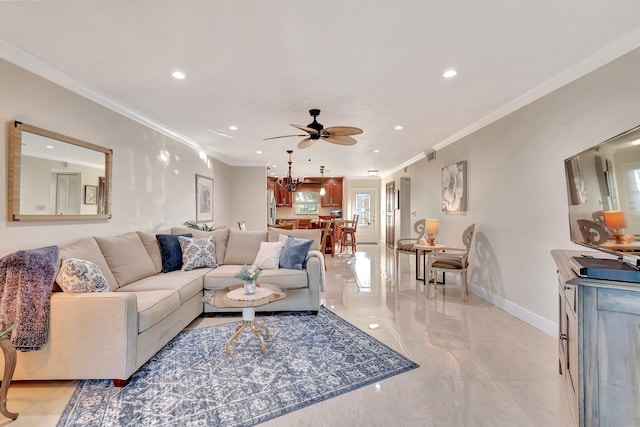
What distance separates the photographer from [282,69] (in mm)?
2533

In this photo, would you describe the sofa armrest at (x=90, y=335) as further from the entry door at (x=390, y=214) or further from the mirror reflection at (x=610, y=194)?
the entry door at (x=390, y=214)

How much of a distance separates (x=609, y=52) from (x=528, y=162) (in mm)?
1167

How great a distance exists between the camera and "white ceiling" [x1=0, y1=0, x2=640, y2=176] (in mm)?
1799

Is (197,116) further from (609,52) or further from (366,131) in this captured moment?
(609,52)

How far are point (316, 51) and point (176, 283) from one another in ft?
8.47

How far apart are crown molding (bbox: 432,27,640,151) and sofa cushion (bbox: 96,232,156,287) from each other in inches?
180

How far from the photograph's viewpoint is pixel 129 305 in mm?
2096

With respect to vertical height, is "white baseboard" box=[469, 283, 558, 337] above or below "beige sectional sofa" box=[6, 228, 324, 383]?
below

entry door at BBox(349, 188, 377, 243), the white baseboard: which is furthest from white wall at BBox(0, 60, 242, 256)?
entry door at BBox(349, 188, 377, 243)

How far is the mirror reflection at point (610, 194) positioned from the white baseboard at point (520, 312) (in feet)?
4.23

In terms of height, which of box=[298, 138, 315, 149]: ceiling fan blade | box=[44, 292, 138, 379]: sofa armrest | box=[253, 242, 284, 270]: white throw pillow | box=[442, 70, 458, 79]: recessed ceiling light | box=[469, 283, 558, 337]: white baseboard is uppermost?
box=[442, 70, 458, 79]: recessed ceiling light

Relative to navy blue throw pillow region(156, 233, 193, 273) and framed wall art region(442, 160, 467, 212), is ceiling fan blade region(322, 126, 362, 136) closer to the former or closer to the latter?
framed wall art region(442, 160, 467, 212)

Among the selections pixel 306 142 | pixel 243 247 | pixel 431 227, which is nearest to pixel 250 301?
pixel 243 247

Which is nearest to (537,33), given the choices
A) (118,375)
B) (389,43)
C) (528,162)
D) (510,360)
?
(389,43)
